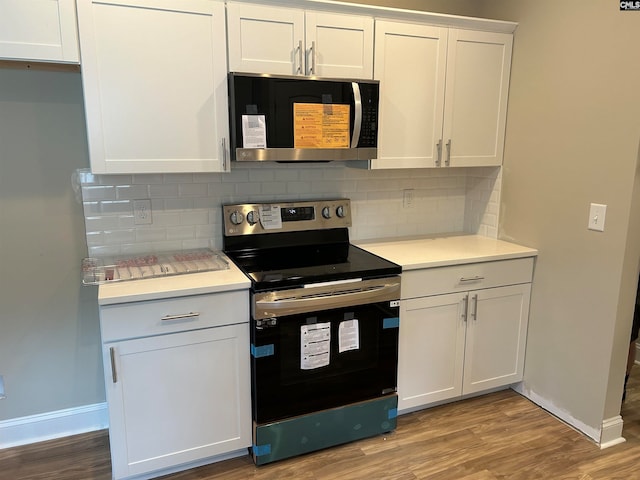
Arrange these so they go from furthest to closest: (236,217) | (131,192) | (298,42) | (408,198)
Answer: (408,198) < (236,217) < (131,192) < (298,42)

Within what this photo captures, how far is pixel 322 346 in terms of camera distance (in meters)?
2.29

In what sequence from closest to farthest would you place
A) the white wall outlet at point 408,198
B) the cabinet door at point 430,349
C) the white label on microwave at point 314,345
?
the white label on microwave at point 314,345, the cabinet door at point 430,349, the white wall outlet at point 408,198

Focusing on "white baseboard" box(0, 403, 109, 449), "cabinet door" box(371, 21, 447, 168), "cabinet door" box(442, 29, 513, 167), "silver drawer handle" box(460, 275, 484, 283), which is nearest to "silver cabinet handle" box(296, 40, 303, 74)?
"cabinet door" box(371, 21, 447, 168)

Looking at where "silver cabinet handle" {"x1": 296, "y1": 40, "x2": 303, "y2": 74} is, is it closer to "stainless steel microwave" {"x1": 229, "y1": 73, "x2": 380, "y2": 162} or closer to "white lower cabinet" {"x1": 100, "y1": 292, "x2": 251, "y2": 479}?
"stainless steel microwave" {"x1": 229, "y1": 73, "x2": 380, "y2": 162}

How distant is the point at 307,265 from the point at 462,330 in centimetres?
96

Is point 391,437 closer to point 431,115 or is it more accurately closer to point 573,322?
point 573,322

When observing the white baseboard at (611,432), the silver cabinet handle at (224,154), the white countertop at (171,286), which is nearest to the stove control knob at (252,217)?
the silver cabinet handle at (224,154)

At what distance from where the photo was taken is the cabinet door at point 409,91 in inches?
100.0

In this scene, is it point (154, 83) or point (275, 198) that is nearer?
point (154, 83)

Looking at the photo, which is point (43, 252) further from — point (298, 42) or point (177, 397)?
point (298, 42)

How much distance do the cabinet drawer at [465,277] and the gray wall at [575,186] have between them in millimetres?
126

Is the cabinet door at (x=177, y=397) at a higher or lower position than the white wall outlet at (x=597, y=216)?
lower

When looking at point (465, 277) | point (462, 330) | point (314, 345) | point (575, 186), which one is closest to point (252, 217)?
point (314, 345)

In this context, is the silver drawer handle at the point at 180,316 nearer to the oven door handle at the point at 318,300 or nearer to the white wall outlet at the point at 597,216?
the oven door handle at the point at 318,300
